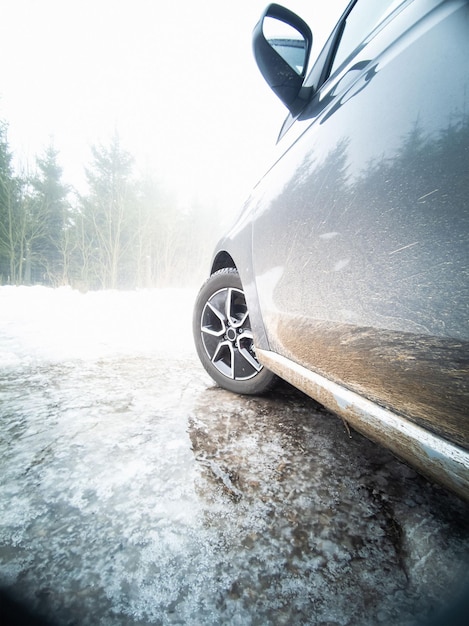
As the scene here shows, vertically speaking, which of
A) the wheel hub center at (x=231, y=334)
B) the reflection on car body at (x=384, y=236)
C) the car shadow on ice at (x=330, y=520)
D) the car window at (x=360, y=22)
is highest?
the car window at (x=360, y=22)

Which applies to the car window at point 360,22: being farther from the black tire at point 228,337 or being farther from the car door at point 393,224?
the black tire at point 228,337

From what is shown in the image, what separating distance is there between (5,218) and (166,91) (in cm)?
14537

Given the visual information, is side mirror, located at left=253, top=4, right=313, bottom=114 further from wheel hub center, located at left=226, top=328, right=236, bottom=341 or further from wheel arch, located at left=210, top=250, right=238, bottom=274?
wheel hub center, located at left=226, top=328, right=236, bottom=341

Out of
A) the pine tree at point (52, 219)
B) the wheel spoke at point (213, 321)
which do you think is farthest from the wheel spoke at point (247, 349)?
the pine tree at point (52, 219)

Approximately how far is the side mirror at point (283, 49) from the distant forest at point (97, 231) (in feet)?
64.5

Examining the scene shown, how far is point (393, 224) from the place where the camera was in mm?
680

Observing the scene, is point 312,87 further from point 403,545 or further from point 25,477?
point 25,477

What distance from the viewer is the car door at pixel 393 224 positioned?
0.57 meters

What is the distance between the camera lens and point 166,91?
126 metres

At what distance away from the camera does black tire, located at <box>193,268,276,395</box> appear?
1574mm

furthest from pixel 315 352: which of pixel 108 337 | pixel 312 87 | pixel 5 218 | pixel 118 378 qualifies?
pixel 5 218

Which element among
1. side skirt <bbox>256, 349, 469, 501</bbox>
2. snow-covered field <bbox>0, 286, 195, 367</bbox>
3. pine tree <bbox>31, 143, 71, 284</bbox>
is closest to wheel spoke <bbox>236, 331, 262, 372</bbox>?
side skirt <bbox>256, 349, 469, 501</bbox>

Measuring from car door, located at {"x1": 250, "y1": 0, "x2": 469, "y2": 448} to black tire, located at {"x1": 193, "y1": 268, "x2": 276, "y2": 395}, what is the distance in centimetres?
54

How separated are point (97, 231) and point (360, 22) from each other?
2200 cm
